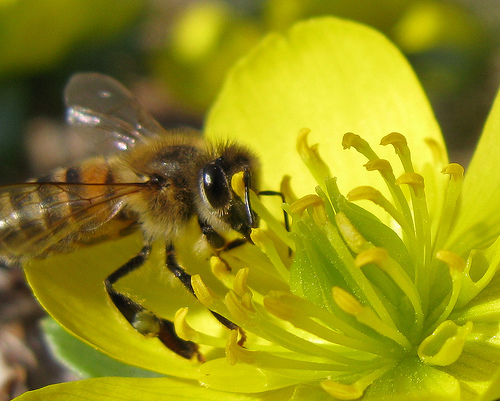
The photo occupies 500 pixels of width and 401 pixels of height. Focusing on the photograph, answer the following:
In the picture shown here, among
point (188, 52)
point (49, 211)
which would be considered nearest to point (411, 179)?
point (49, 211)

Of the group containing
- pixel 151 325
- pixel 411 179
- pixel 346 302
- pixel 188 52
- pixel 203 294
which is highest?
pixel 411 179

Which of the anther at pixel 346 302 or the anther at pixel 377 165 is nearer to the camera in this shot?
the anther at pixel 346 302

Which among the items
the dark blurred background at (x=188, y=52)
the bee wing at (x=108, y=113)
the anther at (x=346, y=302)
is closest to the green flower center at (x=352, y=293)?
the anther at (x=346, y=302)

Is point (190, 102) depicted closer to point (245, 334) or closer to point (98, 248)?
point (98, 248)

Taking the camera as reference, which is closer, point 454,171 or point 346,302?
point 346,302

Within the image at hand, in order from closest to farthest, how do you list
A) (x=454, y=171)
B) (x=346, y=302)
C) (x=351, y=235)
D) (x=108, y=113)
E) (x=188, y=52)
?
(x=346, y=302), (x=351, y=235), (x=454, y=171), (x=108, y=113), (x=188, y=52)

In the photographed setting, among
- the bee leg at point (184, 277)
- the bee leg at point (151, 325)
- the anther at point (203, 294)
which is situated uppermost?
the anther at point (203, 294)

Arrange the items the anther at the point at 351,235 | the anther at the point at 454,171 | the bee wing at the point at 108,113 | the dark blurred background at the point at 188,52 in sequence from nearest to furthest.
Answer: the anther at the point at 351,235 → the anther at the point at 454,171 → the bee wing at the point at 108,113 → the dark blurred background at the point at 188,52

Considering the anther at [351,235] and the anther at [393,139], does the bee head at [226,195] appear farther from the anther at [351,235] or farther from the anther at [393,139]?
the anther at [393,139]

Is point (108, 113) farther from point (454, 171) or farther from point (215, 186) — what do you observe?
point (454, 171)
